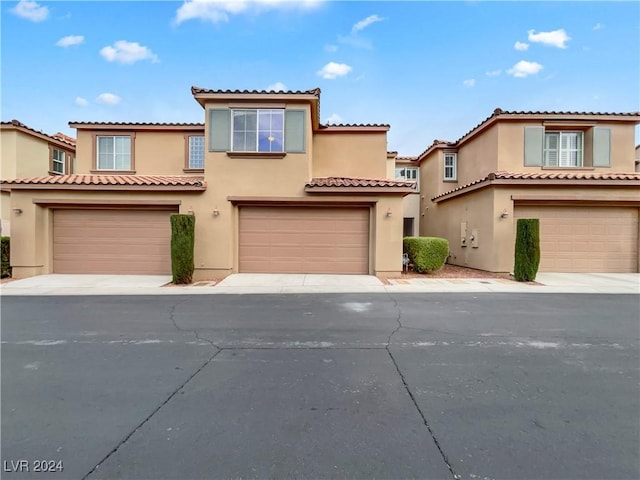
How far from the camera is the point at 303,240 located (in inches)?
472

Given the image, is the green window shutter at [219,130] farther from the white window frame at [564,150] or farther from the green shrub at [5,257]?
the white window frame at [564,150]

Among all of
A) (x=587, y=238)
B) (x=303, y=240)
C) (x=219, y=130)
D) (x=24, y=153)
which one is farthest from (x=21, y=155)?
(x=587, y=238)

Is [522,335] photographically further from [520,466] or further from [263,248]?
[263,248]

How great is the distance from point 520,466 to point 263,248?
10374 mm

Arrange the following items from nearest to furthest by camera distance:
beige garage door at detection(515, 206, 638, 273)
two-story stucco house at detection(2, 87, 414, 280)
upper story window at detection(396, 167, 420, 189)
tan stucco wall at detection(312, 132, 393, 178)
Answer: two-story stucco house at detection(2, 87, 414, 280) → beige garage door at detection(515, 206, 638, 273) → tan stucco wall at detection(312, 132, 393, 178) → upper story window at detection(396, 167, 420, 189)

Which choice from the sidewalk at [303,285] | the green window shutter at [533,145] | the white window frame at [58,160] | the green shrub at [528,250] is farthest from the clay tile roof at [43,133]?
the green window shutter at [533,145]

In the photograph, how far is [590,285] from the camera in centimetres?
982

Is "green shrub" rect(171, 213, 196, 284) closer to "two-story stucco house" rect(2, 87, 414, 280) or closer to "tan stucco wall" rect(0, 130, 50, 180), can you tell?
"two-story stucco house" rect(2, 87, 414, 280)

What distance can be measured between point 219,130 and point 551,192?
1235 centimetres

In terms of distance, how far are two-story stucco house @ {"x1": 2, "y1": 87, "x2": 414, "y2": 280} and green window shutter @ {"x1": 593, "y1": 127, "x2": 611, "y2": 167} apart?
29.1 ft

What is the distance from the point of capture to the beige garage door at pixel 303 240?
11961 mm

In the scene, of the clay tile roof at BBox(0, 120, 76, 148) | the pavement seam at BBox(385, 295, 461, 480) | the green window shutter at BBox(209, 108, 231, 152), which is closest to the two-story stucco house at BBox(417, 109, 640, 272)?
the pavement seam at BBox(385, 295, 461, 480)

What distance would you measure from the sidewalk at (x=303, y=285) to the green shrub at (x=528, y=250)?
1.33 ft

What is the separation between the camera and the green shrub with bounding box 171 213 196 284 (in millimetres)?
10117
